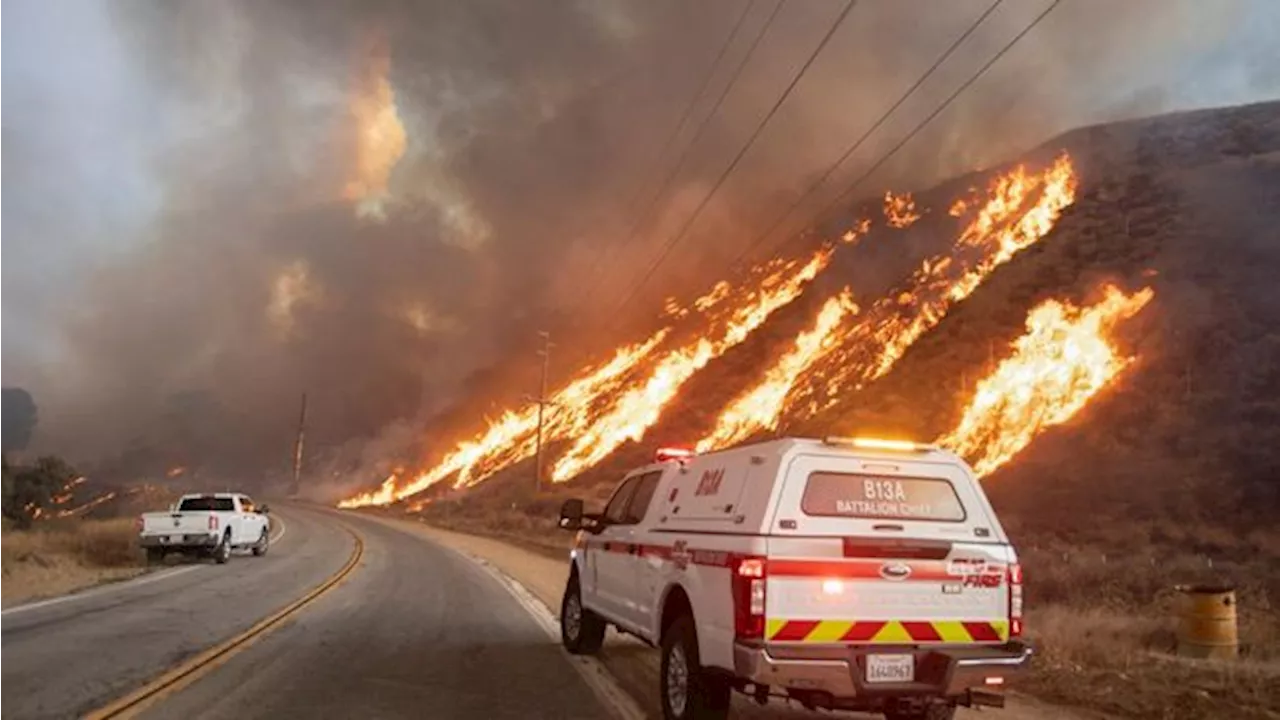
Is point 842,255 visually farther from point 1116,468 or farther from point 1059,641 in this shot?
point 1059,641

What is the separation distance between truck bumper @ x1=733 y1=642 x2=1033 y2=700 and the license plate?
0.11ft

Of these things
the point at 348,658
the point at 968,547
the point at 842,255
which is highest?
the point at 842,255

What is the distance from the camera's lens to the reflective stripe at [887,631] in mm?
6746

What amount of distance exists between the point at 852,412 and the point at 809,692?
170ft

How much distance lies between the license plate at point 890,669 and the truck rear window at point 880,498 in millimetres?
1047

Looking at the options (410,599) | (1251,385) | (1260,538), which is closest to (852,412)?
(1251,385)

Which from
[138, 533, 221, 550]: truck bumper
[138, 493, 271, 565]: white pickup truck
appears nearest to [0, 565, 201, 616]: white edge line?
[138, 533, 221, 550]: truck bumper

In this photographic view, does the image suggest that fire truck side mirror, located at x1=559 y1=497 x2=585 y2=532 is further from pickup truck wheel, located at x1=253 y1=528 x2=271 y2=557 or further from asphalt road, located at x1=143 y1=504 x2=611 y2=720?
pickup truck wheel, located at x1=253 y1=528 x2=271 y2=557

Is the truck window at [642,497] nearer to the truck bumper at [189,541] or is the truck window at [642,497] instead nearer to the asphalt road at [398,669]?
the asphalt road at [398,669]

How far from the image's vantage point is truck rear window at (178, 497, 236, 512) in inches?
1075

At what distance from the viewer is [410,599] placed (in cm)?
1731

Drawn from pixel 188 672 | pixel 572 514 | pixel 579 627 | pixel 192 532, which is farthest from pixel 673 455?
pixel 192 532

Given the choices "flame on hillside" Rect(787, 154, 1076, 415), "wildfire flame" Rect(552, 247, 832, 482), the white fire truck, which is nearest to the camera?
the white fire truck

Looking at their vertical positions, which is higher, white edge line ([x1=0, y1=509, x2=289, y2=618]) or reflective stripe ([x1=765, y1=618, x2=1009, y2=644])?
reflective stripe ([x1=765, y1=618, x2=1009, y2=644])
